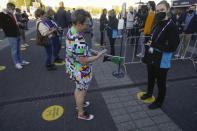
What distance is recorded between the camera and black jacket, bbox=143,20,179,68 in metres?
2.08

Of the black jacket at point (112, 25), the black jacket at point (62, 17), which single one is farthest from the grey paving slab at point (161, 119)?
the black jacket at point (62, 17)

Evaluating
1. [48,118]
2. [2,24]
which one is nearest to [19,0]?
[2,24]

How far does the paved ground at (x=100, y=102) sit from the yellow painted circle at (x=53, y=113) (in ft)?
0.13

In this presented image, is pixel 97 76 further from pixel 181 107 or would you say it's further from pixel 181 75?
pixel 181 75

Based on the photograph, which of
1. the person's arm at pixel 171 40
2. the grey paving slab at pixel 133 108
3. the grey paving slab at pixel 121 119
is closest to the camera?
the person's arm at pixel 171 40

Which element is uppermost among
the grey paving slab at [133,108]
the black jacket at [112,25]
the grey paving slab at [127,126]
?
the black jacket at [112,25]

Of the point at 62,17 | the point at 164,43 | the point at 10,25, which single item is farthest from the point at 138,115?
the point at 62,17

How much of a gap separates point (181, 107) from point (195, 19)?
14.3 ft

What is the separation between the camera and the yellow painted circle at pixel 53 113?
2459mm

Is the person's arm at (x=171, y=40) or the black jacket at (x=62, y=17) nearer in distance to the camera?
the person's arm at (x=171, y=40)

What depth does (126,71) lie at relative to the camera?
443 cm

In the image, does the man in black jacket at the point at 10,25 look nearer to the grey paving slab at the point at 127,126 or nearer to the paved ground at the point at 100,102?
the paved ground at the point at 100,102

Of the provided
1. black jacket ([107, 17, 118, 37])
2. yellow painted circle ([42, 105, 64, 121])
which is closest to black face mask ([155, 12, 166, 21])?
yellow painted circle ([42, 105, 64, 121])

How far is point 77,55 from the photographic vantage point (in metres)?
1.72
